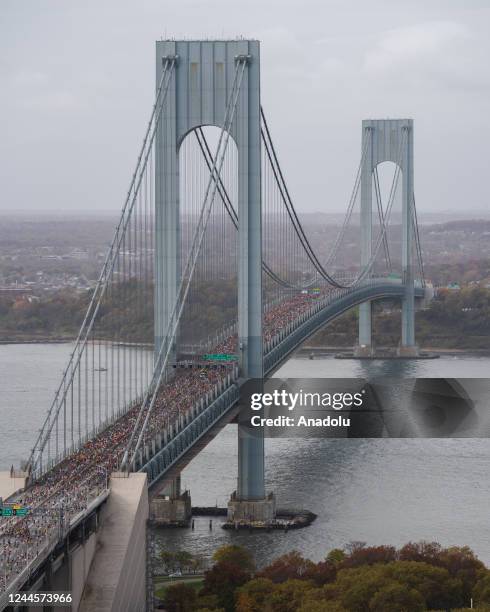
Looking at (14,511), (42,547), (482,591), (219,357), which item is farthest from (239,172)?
(42,547)

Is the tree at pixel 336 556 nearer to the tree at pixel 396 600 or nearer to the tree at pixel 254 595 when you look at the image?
the tree at pixel 254 595

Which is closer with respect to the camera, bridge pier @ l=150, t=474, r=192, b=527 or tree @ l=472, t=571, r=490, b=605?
tree @ l=472, t=571, r=490, b=605

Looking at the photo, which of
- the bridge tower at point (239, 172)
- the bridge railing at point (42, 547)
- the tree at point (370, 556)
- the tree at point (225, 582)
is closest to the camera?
the bridge railing at point (42, 547)

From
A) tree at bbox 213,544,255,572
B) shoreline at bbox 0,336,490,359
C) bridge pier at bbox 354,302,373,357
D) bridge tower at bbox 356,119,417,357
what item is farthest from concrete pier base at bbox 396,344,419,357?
tree at bbox 213,544,255,572

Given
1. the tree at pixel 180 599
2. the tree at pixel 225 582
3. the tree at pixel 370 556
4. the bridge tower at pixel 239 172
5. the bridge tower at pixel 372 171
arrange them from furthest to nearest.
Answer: the bridge tower at pixel 372 171 → the bridge tower at pixel 239 172 → the tree at pixel 370 556 → the tree at pixel 225 582 → the tree at pixel 180 599

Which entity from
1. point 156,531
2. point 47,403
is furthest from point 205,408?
point 47,403

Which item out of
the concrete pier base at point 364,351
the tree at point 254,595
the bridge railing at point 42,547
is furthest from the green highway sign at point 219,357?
the concrete pier base at point 364,351

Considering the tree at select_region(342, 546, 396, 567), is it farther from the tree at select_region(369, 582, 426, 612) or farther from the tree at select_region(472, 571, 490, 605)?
the tree at select_region(369, 582, 426, 612)
